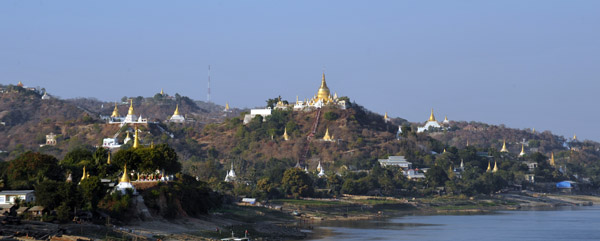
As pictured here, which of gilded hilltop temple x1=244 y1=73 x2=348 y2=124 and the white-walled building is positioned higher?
gilded hilltop temple x1=244 y1=73 x2=348 y2=124

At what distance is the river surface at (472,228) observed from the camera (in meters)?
69.6

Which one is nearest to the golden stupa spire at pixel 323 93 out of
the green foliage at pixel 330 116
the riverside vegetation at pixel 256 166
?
the riverside vegetation at pixel 256 166

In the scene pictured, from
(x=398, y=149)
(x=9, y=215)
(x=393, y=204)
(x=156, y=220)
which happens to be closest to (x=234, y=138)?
(x=398, y=149)

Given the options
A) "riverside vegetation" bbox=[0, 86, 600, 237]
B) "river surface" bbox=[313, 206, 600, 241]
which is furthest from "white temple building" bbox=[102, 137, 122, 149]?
"river surface" bbox=[313, 206, 600, 241]

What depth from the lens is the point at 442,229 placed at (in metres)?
76.1

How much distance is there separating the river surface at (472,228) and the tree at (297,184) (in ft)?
35.0

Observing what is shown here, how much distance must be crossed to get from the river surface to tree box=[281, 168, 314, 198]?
10660mm

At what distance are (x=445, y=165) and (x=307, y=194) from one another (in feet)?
142

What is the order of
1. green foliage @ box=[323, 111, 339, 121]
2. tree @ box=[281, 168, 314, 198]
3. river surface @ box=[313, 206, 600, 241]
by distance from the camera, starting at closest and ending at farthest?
river surface @ box=[313, 206, 600, 241] → tree @ box=[281, 168, 314, 198] → green foliage @ box=[323, 111, 339, 121]

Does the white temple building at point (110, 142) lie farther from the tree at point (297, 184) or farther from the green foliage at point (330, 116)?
the tree at point (297, 184)

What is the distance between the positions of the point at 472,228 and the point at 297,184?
2422 centimetres

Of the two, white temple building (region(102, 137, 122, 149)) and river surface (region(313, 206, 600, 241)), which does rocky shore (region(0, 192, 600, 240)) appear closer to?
river surface (region(313, 206, 600, 241))

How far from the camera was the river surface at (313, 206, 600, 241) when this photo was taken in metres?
69.6

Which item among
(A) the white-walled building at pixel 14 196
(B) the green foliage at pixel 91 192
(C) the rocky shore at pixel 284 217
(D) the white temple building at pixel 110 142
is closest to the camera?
(C) the rocky shore at pixel 284 217
